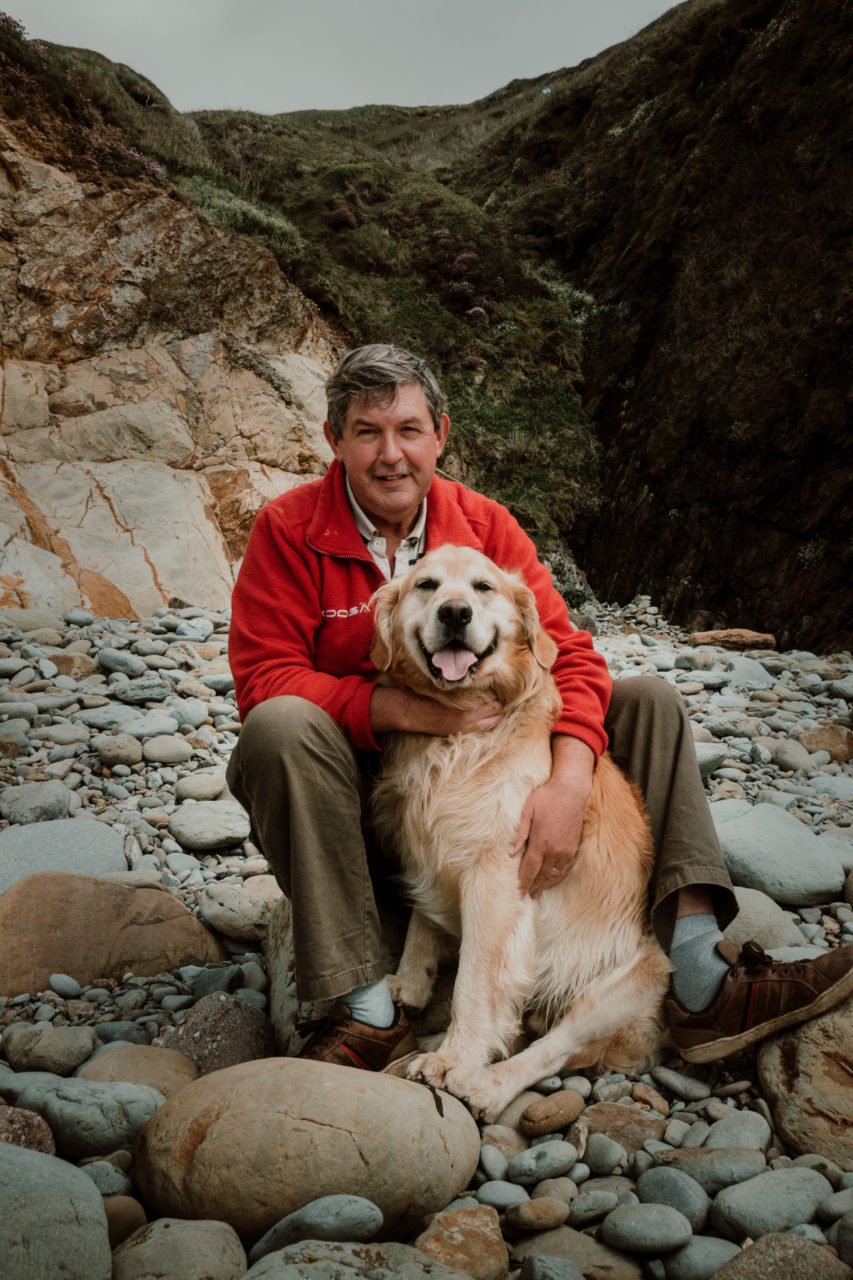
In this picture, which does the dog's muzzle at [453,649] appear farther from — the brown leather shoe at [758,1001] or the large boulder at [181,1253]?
the large boulder at [181,1253]

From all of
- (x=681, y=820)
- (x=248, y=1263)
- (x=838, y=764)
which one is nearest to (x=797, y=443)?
(x=838, y=764)

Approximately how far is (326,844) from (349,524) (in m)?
1.19

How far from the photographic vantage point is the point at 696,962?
2453 millimetres

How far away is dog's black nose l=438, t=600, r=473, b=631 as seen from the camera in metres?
2.51

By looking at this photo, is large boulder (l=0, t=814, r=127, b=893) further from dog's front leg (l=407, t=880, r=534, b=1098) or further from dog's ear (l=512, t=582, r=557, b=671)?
dog's ear (l=512, t=582, r=557, b=671)

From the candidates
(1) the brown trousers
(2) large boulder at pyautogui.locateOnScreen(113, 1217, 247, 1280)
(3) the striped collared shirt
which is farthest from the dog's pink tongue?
(2) large boulder at pyautogui.locateOnScreen(113, 1217, 247, 1280)

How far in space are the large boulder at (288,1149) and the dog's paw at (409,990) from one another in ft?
2.16

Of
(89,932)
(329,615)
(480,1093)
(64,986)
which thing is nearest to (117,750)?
(89,932)

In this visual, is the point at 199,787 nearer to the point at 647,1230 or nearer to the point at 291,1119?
the point at 291,1119

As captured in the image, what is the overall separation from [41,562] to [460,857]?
262 inches

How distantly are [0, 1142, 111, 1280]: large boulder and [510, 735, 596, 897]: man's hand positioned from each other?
141 cm

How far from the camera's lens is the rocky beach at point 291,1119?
1.56m

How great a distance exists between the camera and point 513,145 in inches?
848

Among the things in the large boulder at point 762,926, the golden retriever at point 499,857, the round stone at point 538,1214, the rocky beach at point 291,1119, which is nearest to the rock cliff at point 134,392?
the rocky beach at point 291,1119
